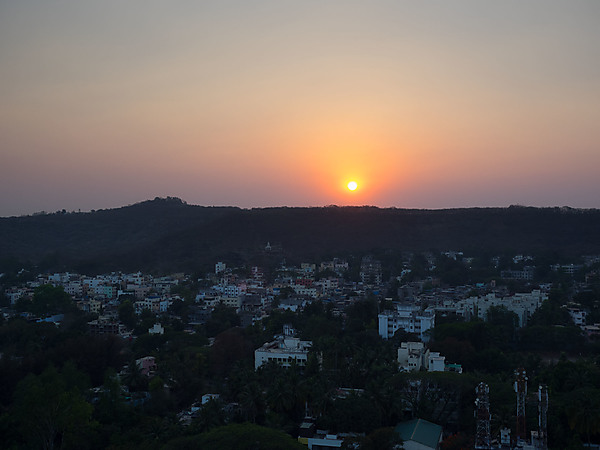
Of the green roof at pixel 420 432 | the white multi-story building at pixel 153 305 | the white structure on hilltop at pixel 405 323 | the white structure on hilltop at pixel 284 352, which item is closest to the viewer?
→ the green roof at pixel 420 432

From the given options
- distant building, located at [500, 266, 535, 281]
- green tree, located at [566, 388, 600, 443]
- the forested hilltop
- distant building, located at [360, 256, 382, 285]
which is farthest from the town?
the forested hilltop

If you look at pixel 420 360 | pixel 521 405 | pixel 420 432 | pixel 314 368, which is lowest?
pixel 420 432

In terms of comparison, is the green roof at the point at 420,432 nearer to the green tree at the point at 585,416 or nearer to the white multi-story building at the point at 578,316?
the green tree at the point at 585,416

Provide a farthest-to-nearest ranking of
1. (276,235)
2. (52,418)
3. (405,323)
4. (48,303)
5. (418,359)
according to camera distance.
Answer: (276,235), (48,303), (405,323), (418,359), (52,418)

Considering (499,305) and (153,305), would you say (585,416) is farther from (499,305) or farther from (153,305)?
(153,305)

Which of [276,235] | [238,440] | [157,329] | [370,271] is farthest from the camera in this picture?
[276,235]

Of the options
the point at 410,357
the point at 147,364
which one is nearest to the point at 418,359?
the point at 410,357

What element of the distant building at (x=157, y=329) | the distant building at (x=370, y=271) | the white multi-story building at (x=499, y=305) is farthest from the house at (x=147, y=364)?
the distant building at (x=370, y=271)

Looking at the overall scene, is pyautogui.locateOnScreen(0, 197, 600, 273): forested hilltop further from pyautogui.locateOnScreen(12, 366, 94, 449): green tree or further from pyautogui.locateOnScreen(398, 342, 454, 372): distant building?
pyautogui.locateOnScreen(12, 366, 94, 449): green tree
